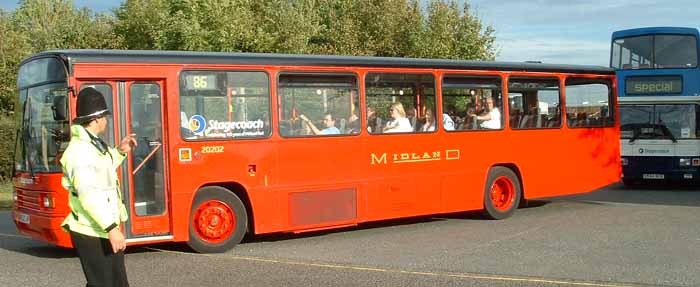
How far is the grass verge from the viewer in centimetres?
1994

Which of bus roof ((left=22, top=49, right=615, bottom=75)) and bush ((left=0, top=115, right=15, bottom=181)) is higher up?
bus roof ((left=22, top=49, right=615, bottom=75))

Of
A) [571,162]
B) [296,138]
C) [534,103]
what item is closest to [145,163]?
[296,138]

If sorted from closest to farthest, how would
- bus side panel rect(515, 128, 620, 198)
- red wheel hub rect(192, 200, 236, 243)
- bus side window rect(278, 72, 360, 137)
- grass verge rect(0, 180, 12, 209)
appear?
1. red wheel hub rect(192, 200, 236, 243)
2. bus side window rect(278, 72, 360, 137)
3. bus side panel rect(515, 128, 620, 198)
4. grass verge rect(0, 180, 12, 209)

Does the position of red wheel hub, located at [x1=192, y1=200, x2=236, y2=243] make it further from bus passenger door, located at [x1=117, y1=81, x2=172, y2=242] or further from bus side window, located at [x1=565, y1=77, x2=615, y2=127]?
bus side window, located at [x1=565, y1=77, x2=615, y2=127]

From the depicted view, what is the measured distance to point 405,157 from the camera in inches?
520

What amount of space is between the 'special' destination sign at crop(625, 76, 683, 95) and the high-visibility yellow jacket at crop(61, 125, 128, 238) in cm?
1778

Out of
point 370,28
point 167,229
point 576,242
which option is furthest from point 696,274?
point 370,28

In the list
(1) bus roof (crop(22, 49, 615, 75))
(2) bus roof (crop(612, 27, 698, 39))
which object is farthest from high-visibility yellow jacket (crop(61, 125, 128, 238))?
(2) bus roof (crop(612, 27, 698, 39))

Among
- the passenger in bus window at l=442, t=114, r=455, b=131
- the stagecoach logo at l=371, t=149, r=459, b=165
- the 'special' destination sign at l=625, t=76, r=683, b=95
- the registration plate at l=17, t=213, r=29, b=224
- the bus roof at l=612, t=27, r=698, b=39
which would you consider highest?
the bus roof at l=612, t=27, r=698, b=39

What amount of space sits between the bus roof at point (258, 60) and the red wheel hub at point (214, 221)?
6.26 feet

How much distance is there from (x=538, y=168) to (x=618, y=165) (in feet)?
8.15

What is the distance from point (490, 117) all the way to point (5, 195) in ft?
46.1

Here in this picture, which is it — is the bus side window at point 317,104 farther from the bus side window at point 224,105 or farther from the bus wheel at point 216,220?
the bus wheel at point 216,220

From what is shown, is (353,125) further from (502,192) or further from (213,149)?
(502,192)
